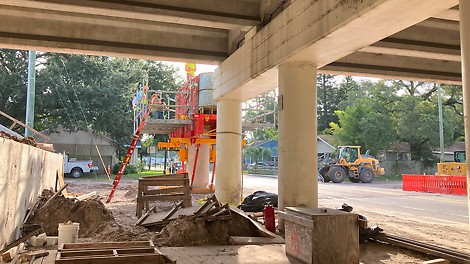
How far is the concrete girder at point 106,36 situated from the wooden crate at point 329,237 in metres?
8.18

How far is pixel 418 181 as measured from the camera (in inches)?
933

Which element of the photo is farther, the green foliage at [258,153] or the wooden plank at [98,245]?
the green foliage at [258,153]

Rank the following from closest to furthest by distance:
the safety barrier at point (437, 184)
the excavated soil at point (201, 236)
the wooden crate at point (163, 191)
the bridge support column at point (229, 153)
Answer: the excavated soil at point (201, 236) → the wooden crate at point (163, 191) → the bridge support column at point (229, 153) → the safety barrier at point (437, 184)

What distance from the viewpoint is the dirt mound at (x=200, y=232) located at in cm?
815

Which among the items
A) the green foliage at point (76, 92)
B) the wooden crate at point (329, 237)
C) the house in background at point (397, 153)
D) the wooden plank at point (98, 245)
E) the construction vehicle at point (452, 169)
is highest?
the green foliage at point (76, 92)

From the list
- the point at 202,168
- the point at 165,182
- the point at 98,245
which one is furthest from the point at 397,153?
the point at 98,245

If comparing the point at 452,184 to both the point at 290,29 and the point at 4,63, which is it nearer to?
the point at 290,29

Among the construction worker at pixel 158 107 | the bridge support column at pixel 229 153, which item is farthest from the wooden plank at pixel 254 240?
the construction worker at pixel 158 107

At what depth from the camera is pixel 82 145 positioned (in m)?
40.0

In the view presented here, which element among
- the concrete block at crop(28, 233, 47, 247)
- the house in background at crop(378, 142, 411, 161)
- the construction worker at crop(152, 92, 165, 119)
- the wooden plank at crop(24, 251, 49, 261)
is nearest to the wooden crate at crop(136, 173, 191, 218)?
the concrete block at crop(28, 233, 47, 247)

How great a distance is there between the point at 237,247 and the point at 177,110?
15.2m

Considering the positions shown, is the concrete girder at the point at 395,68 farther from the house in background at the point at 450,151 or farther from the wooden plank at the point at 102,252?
the house in background at the point at 450,151

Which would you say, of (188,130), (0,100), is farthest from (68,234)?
(0,100)

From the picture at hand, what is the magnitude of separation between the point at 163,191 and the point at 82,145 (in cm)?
3093
